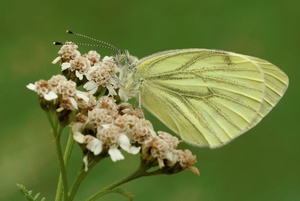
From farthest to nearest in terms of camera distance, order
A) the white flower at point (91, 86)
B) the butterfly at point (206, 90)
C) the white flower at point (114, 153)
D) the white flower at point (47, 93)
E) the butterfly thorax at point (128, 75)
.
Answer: the butterfly at point (206, 90) < the butterfly thorax at point (128, 75) < the white flower at point (91, 86) < the white flower at point (47, 93) < the white flower at point (114, 153)

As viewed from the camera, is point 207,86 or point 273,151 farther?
point 273,151

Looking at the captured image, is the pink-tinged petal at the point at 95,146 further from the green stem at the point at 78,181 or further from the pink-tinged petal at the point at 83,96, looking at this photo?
the pink-tinged petal at the point at 83,96

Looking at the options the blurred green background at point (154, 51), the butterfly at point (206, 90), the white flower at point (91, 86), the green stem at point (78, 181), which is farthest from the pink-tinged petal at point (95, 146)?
the blurred green background at point (154, 51)

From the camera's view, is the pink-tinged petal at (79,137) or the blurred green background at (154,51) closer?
the pink-tinged petal at (79,137)

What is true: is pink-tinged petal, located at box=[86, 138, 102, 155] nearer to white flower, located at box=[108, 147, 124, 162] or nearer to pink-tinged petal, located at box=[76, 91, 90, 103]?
white flower, located at box=[108, 147, 124, 162]

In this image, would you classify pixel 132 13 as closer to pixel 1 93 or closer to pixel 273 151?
pixel 1 93

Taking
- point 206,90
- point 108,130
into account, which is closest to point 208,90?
point 206,90

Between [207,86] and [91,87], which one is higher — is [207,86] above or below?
below

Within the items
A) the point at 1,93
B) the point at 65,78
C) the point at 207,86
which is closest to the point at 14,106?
the point at 1,93
